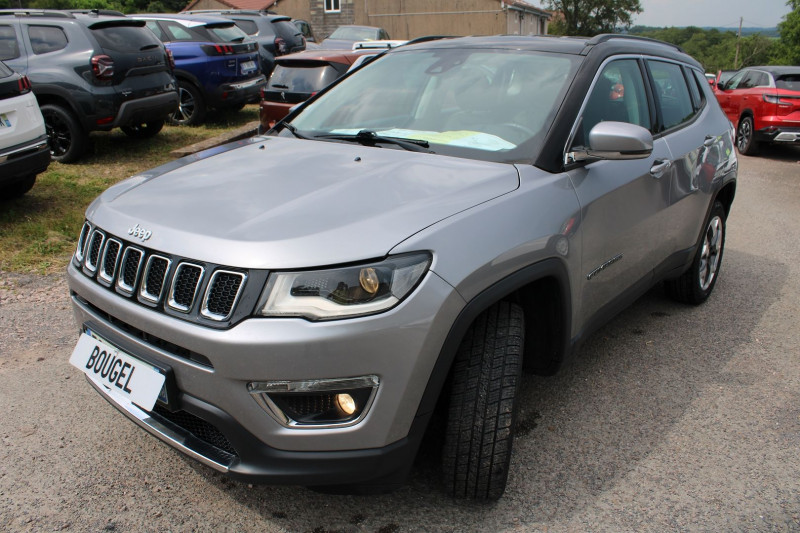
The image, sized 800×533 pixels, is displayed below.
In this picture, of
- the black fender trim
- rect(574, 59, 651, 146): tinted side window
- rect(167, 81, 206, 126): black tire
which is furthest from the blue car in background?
the black fender trim

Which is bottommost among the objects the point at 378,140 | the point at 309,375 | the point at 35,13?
the point at 309,375

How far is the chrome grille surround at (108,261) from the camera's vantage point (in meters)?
2.46

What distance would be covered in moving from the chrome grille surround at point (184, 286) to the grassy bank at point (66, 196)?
139 inches

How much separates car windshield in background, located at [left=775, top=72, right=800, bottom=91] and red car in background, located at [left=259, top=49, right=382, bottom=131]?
7.80 metres

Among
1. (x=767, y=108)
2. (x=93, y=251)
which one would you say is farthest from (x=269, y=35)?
(x=93, y=251)

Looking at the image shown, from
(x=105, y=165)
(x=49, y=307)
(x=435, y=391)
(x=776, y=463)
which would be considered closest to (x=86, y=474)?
(x=435, y=391)

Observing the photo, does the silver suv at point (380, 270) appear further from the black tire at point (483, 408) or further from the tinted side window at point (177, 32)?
the tinted side window at point (177, 32)

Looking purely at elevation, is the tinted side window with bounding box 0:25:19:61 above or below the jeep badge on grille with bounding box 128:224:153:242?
above

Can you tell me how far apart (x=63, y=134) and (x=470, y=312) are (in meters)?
7.21

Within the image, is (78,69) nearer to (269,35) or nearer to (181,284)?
(181,284)

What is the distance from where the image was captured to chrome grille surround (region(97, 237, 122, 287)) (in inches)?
96.7

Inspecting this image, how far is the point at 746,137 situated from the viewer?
1216 centimetres

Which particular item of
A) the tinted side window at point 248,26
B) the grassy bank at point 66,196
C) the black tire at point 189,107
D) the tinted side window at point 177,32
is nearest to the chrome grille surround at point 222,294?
the grassy bank at point 66,196

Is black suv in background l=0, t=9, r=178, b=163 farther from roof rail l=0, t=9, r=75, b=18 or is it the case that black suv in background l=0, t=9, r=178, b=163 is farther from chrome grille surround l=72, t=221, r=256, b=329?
chrome grille surround l=72, t=221, r=256, b=329
